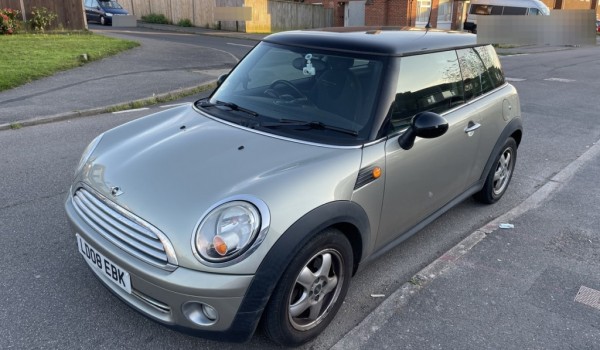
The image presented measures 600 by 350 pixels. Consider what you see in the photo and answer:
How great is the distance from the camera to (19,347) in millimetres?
2471

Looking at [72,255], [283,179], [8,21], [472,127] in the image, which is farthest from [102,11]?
[283,179]

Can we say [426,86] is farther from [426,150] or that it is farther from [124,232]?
[124,232]

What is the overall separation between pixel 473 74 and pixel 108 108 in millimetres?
6004

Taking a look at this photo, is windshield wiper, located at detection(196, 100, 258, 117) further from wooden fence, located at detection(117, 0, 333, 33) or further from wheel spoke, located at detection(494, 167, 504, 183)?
wooden fence, located at detection(117, 0, 333, 33)

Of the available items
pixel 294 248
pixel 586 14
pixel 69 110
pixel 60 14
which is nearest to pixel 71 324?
pixel 294 248

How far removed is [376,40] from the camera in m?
3.16

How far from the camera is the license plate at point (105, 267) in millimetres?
2346

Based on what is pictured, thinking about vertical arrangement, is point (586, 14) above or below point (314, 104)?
above

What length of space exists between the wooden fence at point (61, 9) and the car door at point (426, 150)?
17.3 meters

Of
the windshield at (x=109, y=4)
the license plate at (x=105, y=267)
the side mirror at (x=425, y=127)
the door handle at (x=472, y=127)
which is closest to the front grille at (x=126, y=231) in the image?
the license plate at (x=105, y=267)

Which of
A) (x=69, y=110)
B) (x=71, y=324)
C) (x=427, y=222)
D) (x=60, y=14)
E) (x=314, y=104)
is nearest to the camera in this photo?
(x=71, y=324)

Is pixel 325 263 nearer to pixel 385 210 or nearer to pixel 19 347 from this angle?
pixel 385 210

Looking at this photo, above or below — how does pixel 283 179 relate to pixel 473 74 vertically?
below

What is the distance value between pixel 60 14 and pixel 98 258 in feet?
58.7
